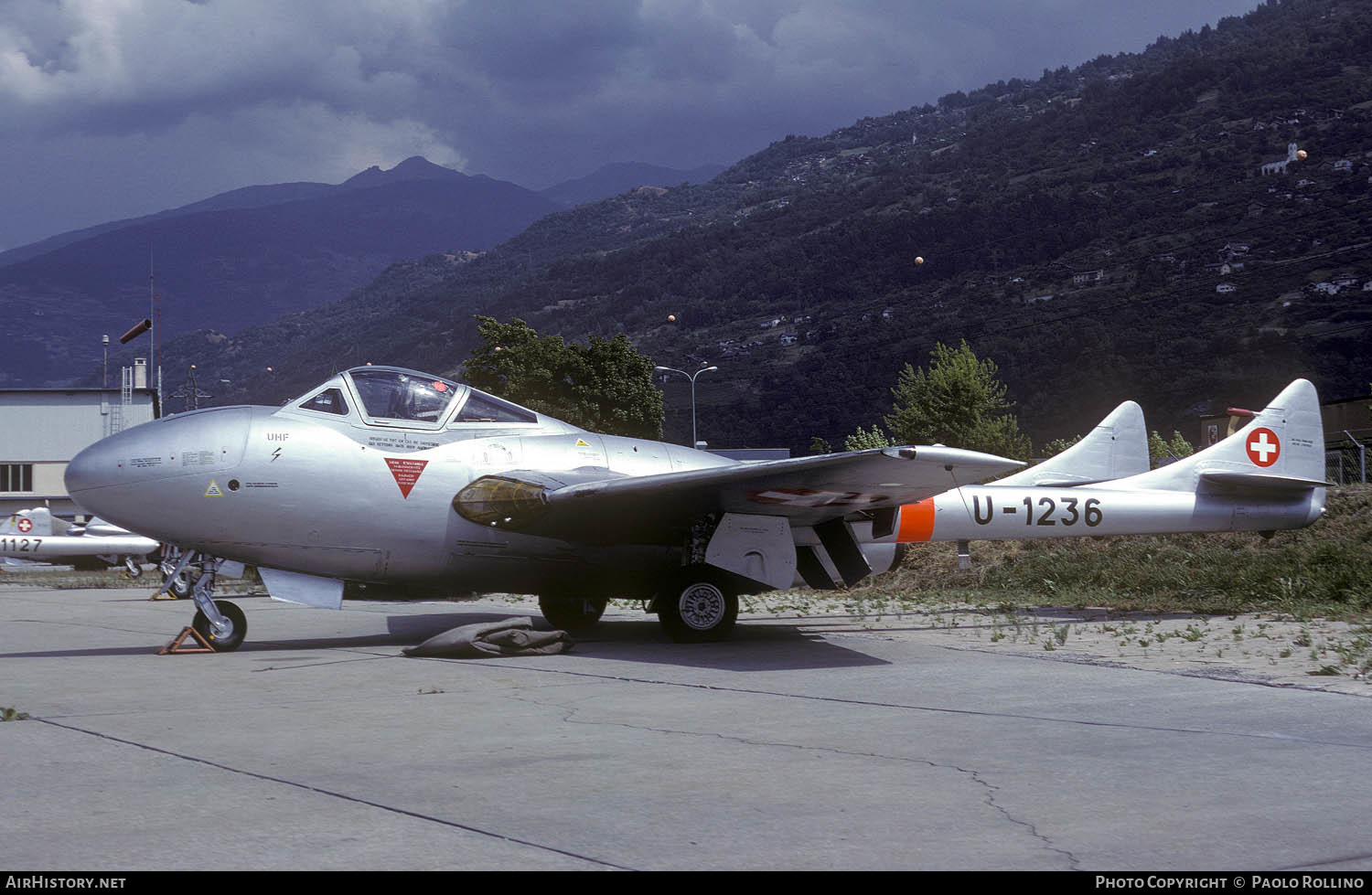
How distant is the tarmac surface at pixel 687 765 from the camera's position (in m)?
4.21

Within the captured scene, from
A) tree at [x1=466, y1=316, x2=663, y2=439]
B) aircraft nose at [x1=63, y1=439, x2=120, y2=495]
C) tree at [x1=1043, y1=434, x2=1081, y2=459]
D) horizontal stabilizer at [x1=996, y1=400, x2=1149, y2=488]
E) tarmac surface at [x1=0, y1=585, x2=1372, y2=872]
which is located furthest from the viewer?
tree at [x1=466, y1=316, x2=663, y2=439]

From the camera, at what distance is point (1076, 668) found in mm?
10000

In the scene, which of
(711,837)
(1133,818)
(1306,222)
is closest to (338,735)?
(711,837)

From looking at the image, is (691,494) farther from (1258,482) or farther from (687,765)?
(1258,482)

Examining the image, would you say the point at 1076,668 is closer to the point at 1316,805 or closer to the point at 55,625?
the point at 1316,805

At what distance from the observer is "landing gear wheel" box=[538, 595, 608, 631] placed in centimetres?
1431

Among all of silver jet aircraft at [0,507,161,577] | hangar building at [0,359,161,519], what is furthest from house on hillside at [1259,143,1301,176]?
silver jet aircraft at [0,507,161,577]

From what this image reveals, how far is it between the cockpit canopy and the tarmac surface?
283 cm

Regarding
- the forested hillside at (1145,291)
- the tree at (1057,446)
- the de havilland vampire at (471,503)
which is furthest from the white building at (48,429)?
the de havilland vampire at (471,503)

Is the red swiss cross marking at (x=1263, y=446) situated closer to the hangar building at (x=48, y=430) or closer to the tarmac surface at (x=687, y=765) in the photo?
the tarmac surface at (x=687, y=765)

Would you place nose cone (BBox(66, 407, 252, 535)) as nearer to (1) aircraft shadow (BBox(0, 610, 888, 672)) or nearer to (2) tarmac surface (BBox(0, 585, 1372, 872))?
(2) tarmac surface (BBox(0, 585, 1372, 872))

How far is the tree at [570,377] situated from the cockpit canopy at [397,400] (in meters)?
48.7

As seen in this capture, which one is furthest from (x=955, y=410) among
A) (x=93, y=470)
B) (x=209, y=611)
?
(x=93, y=470)

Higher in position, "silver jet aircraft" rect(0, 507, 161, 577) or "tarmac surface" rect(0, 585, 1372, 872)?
"silver jet aircraft" rect(0, 507, 161, 577)
